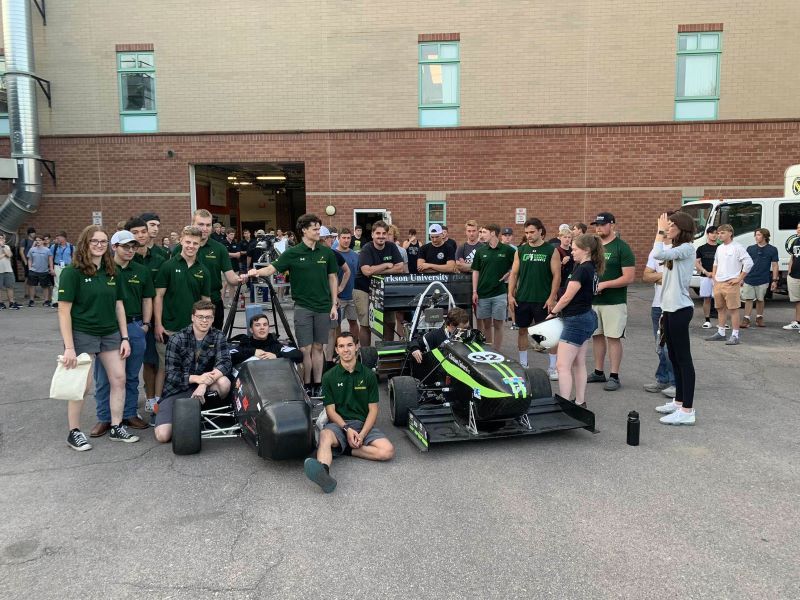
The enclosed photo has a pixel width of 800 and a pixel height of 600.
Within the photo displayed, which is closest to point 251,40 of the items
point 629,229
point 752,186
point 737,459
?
point 629,229

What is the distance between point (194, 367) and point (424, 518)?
103 inches

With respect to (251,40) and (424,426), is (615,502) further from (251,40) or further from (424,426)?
(251,40)

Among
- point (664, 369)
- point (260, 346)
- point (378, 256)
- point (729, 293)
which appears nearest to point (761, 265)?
point (729, 293)

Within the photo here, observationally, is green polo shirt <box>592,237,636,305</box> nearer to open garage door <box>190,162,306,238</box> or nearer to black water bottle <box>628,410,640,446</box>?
black water bottle <box>628,410,640,446</box>

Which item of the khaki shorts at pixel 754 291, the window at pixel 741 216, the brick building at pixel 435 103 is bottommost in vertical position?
the khaki shorts at pixel 754 291

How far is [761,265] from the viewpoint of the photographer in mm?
10500

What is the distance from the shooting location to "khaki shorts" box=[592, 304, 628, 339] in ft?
21.1

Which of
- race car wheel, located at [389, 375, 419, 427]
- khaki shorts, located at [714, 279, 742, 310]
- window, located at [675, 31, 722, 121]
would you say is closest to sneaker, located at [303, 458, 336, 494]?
race car wheel, located at [389, 375, 419, 427]

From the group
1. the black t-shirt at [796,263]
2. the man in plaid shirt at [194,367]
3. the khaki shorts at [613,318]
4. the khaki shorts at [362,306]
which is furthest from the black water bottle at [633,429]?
the black t-shirt at [796,263]

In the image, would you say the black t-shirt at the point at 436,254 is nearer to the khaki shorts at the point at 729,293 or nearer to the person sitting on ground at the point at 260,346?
the person sitting on ground at the point at 260,346

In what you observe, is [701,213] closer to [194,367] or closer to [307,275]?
[307,275]

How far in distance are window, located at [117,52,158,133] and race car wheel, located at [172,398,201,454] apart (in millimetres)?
14774

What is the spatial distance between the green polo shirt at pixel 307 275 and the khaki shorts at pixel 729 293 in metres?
6.67

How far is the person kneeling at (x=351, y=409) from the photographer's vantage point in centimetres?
459
